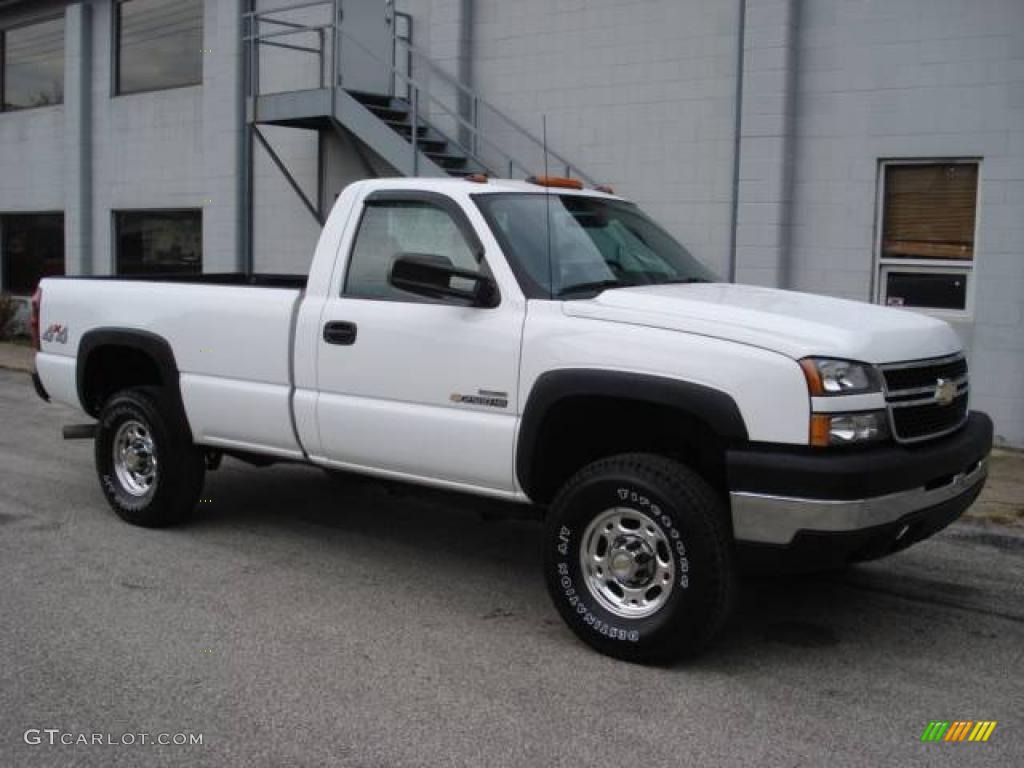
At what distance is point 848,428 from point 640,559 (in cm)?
105

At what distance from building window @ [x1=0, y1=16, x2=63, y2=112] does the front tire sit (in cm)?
1908

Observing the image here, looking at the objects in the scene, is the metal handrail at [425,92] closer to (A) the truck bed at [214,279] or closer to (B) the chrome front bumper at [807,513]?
(A) the truck bed at [214,279]

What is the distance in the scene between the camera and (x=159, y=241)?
18828 mm

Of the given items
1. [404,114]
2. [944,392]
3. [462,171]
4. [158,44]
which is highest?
[158,44]

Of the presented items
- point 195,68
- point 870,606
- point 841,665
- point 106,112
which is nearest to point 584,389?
point 841,665

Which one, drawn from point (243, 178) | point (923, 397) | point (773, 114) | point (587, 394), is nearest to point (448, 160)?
point (773, 114)

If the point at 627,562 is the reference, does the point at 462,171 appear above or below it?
above

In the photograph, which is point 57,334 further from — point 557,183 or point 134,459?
point 557,183

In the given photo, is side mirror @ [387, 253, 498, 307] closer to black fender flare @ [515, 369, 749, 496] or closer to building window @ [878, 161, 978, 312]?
black fender flare @ [515, 369, 749, 496]

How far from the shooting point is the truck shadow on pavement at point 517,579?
540cm

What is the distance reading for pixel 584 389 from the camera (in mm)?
5000

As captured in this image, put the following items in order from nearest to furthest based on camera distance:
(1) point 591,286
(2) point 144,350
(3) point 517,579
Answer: (1) point 591,286
(3) point 517,579
(2) point 144,350

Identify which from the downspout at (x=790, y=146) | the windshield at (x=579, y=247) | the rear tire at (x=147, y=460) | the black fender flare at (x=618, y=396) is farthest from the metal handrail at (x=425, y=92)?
the black fender flare at (x=618, y=396)

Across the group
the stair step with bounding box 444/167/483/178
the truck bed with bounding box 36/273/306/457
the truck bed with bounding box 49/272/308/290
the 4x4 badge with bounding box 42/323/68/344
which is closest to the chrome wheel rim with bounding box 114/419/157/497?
the truck bed with bounding box 36/273/306/457
